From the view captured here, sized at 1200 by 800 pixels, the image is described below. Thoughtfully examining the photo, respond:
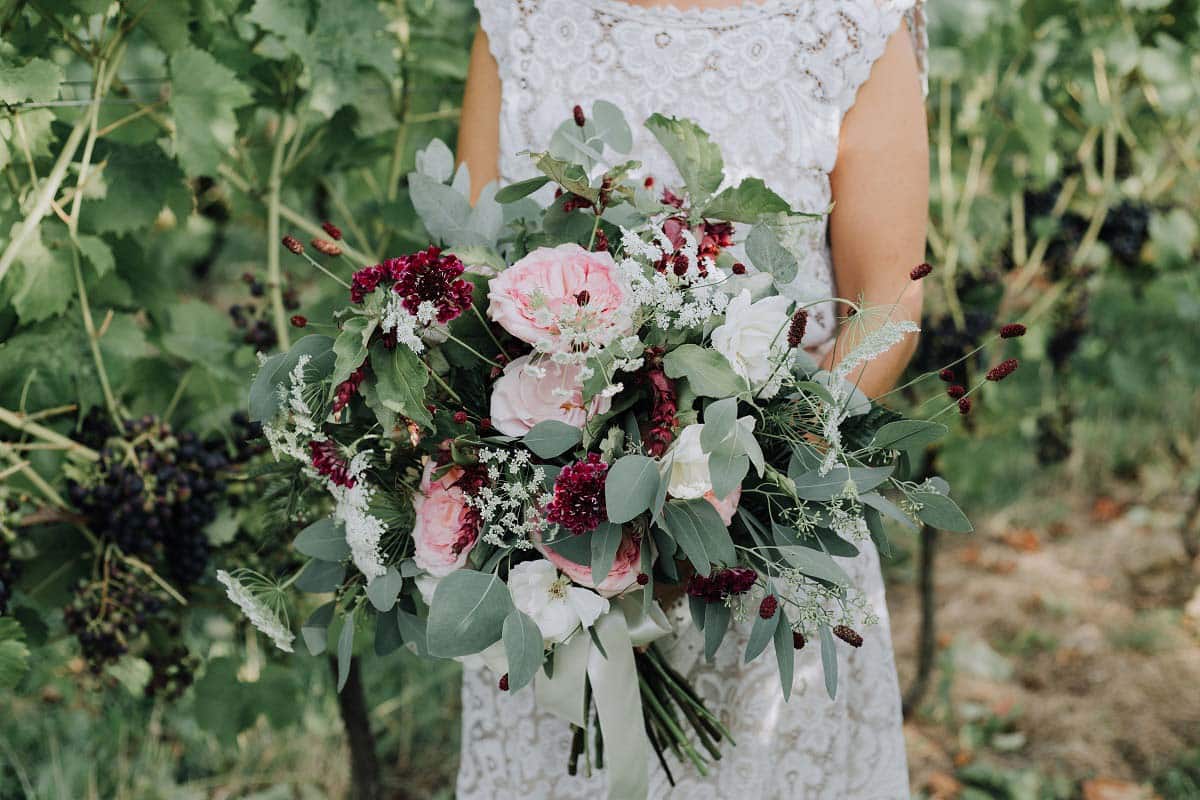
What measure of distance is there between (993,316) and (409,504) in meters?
1.94

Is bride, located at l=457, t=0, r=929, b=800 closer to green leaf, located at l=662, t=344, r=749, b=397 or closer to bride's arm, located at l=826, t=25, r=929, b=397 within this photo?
bride's arm, located at l=826, t=25, r=929, b=397

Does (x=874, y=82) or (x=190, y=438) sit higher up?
(x=874, y=82)

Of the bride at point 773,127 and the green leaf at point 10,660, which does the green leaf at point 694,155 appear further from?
the green leaf at point 10,660

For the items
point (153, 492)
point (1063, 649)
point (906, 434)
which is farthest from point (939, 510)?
point (1063, 649)

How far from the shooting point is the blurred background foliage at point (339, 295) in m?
1.68

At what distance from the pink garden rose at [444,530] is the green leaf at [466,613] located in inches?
2.4

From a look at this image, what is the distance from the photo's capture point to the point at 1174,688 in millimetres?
3027

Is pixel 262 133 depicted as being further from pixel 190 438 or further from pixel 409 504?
pixel 409 504

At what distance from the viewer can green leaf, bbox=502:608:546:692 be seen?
1.06 metres

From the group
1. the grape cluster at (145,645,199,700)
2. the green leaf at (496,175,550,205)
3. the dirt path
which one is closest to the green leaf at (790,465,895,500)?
the green leaf at (496,175,550,205)

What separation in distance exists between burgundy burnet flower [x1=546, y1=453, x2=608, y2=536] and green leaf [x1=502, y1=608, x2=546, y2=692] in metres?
0.12

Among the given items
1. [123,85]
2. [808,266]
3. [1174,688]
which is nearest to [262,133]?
[123,85]

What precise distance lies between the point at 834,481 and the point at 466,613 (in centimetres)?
43

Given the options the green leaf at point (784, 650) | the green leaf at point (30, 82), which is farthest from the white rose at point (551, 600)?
the green leaf at point (30, 82)
